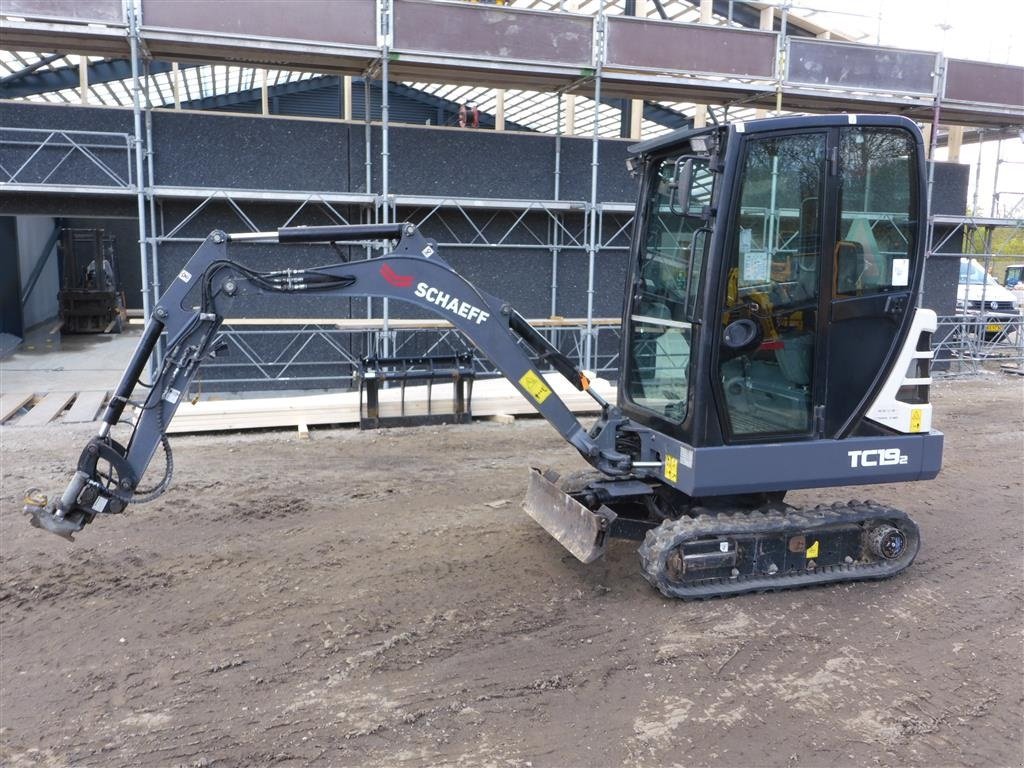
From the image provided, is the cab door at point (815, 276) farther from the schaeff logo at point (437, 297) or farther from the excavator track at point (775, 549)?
the schaeff logo at point (437, 297)

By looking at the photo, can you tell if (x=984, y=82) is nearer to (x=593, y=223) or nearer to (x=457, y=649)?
(x=593, y=223)

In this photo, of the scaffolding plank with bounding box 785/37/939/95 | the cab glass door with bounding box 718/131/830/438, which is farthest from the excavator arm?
the scaffolding plank with bounding box 785/37/939/95

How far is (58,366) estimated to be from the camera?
15.0 metres

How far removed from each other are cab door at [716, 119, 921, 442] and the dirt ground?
4.34ft

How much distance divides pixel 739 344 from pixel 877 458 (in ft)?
4.35

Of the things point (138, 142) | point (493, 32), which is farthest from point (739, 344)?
point (138, 142)

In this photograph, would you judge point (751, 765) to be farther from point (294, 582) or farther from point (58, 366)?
point (58, 366)

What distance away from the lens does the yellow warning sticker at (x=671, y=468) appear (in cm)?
548

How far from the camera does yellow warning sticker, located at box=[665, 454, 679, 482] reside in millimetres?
5480

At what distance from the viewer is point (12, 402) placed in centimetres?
1159

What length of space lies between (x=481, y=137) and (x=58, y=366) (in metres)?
8.59

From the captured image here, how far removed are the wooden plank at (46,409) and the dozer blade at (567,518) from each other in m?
7.42

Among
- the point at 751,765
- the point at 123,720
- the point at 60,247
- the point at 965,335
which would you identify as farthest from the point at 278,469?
the point at 60,247

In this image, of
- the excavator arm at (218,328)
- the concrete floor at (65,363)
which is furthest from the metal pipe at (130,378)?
the concrete floor at (65,363)
